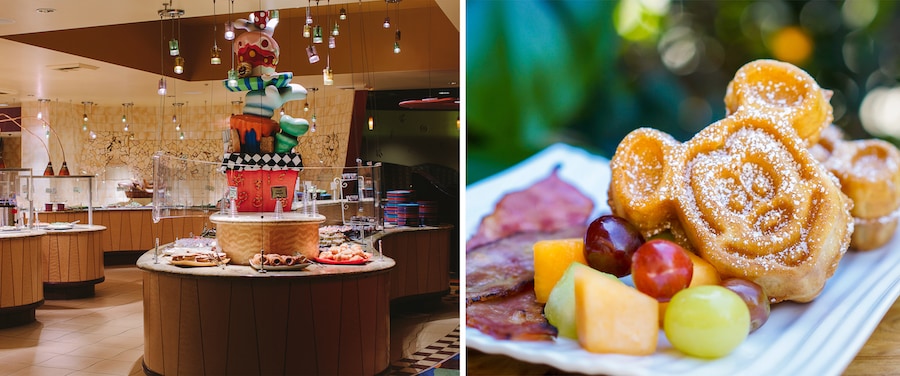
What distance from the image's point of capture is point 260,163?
373 cm

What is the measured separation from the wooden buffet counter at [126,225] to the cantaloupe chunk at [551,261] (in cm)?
787

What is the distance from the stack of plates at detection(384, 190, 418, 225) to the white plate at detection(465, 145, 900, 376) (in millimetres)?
4040

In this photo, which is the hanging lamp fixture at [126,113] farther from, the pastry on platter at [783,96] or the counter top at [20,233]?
the pastry on platter at [783,96]

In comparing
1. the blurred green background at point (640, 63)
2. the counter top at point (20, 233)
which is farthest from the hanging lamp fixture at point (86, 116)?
the blurred green background at point (640, 63)

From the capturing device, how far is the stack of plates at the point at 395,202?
5570 millimetres

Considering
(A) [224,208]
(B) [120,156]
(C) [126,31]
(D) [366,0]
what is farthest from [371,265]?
(B) [120,156]

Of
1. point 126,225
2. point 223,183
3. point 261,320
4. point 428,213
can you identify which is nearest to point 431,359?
point 261,320

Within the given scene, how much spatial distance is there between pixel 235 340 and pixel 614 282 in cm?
239

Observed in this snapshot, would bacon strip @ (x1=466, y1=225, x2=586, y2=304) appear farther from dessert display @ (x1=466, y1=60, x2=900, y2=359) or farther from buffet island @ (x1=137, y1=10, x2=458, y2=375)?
buffet island @ (x1=137, y1=10, x2=458, y2=375)

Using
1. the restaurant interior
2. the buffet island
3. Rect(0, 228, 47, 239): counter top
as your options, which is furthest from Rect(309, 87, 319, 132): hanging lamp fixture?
the buffet island

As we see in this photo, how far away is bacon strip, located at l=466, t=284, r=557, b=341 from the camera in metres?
1.54

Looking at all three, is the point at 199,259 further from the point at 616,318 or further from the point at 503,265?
the point at 616,318

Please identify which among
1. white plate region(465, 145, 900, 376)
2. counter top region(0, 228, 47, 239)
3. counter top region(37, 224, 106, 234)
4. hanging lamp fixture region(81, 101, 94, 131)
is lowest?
counter top region(37, 224, 106, 234)

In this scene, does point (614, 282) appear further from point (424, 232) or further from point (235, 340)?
point (424, 232)
